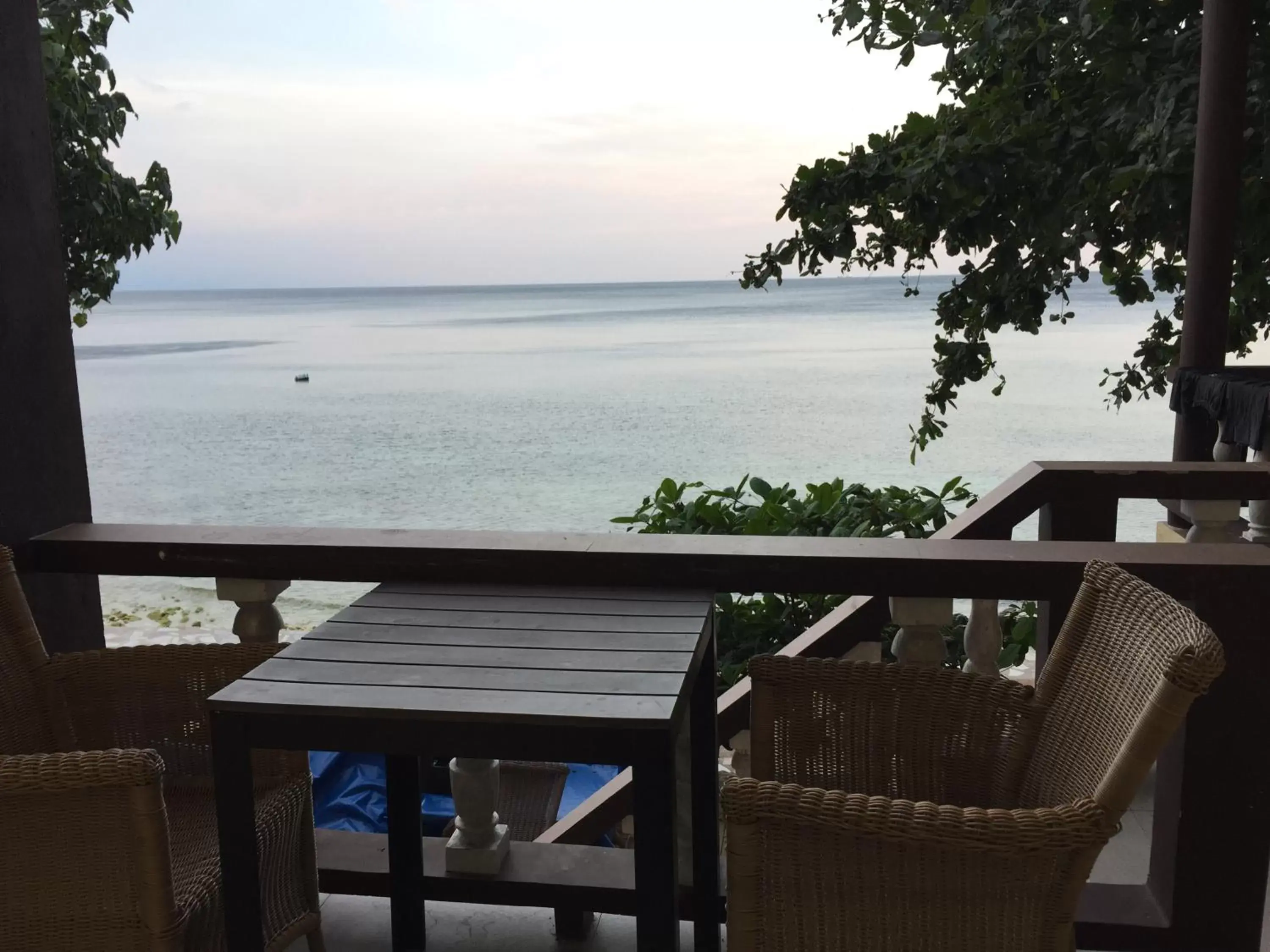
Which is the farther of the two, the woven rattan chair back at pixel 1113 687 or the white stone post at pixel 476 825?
the white stone post at pixel 476 825

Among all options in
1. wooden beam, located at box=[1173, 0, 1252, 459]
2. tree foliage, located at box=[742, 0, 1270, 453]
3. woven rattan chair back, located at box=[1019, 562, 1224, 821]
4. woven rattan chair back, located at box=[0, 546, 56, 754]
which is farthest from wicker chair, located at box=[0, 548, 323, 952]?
tree foliage, located at box=[742, 0, 1270, 453]

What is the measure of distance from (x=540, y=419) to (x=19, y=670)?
27641mm

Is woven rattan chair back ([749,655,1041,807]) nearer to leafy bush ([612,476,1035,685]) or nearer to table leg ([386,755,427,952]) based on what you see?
table leg ([386,755,427,952])

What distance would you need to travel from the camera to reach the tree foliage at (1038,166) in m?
3.86

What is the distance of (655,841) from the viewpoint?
128 centimetres

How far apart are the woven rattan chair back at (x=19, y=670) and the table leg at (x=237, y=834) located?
669 mm

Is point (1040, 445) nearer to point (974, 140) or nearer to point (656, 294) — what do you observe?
point (974, 140)

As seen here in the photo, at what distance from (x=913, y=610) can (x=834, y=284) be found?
256ft

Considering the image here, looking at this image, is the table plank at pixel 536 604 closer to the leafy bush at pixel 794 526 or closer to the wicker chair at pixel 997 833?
the wicker chair at pixel 997 833

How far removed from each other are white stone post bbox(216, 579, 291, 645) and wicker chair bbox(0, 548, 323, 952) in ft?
0.54

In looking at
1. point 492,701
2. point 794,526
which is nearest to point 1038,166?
point 794,526

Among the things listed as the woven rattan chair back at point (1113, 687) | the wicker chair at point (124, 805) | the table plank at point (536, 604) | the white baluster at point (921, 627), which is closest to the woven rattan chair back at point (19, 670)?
the wicker chair at point (124, 805)

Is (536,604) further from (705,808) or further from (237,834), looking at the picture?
(237,834)

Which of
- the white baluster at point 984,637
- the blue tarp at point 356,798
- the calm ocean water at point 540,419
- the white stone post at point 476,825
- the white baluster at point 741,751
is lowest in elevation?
the calm ocean water at point 540,419
